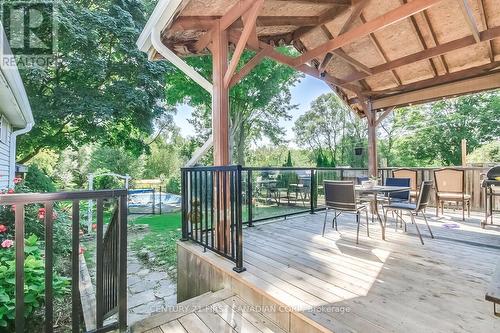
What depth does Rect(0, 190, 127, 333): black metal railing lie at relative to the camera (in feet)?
4.51

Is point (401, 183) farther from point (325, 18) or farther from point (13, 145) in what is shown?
point (13, 145)

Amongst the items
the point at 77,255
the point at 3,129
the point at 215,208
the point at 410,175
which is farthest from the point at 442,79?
the point at 3,129

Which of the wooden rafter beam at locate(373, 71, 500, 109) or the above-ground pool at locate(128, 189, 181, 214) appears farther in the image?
the above-ground pool at locate(128, 189, 181, 214)

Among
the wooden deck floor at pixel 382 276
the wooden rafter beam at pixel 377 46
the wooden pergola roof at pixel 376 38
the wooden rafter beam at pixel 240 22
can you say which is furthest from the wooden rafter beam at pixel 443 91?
the wooden rafter beam at pixel 240 22

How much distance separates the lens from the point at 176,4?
2574 mm

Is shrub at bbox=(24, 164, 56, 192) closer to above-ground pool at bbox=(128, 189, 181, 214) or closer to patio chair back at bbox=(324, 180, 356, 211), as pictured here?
above-ground pool at bbox=(128, 189, 181, 214)

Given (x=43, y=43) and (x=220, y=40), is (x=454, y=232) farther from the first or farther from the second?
(x=43, y=43)

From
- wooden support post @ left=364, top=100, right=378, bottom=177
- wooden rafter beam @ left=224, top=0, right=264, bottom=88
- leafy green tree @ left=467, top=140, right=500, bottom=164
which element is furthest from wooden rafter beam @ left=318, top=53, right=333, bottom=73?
leafy green tree @ left=467, top=140, right=500, bottom=164

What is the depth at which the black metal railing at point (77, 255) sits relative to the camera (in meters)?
1.38

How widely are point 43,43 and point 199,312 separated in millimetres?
9746

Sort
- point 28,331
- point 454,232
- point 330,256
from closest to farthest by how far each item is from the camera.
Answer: point 28,331 < point 330,256 < point 454,232

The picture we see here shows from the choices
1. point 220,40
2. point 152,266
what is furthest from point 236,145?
point 220,40

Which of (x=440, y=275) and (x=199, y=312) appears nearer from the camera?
(x=199, y=312)

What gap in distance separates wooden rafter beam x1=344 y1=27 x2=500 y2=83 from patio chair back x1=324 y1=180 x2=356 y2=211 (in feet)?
8.63
